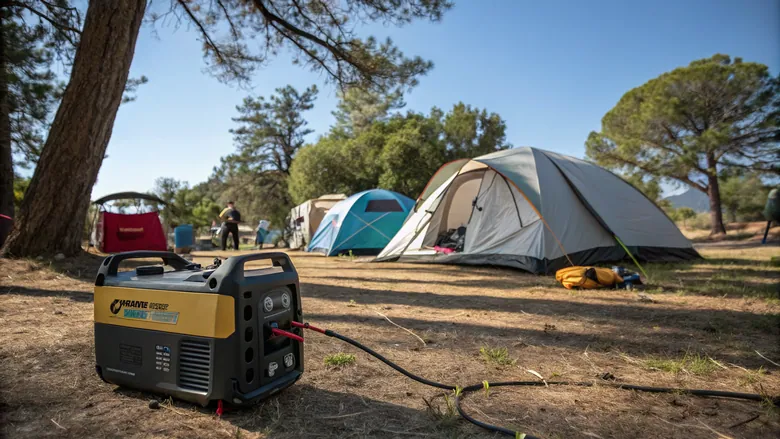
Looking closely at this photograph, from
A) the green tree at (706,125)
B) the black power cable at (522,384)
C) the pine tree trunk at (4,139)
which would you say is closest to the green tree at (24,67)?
the pine tree trunk at (4,139)

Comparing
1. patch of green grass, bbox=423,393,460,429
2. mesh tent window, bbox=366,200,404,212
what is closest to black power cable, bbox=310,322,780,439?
patch of green grass, bbox=423,393,460,429

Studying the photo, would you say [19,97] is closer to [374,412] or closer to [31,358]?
[31,358]

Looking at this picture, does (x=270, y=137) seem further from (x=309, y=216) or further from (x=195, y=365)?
(x=195, y=365)

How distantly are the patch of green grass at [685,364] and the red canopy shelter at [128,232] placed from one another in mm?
8754

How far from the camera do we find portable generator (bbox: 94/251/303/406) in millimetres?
1651

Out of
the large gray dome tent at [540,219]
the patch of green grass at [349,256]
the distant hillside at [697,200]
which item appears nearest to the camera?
the large gray dome tent at [540,219]

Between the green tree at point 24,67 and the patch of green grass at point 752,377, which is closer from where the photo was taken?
the patch of green grass at point 752,377

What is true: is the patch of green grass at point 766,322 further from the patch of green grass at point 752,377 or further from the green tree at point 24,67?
the green tree at point 24,67

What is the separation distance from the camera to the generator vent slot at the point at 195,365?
1696 mm

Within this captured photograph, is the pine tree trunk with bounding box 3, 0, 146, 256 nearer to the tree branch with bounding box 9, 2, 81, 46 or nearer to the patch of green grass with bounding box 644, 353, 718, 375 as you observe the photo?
the tree branch with bounding box 9, 2, 81, 46

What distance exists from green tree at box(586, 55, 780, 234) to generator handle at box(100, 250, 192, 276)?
750 inches

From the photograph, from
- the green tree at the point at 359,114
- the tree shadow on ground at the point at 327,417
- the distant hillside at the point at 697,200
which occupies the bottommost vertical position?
the tree shadow on ground at the point at 327,417

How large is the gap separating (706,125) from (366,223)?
15.1m

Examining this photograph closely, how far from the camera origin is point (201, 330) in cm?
168
